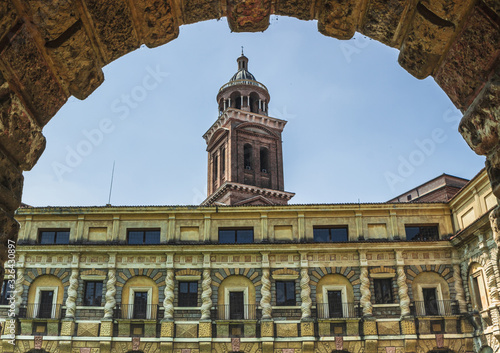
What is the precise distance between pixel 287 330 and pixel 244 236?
4947 millimetres

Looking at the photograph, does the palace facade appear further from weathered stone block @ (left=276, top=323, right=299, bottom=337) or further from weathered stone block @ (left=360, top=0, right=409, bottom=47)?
weathered stone block @ (left=360, top=0, right=409, bottom=47)

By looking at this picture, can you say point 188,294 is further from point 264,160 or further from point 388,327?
point 264,160

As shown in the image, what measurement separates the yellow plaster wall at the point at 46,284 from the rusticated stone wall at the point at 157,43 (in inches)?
882

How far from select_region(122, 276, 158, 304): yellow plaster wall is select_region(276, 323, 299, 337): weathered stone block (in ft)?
19.0

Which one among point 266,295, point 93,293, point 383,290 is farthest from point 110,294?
point 383,290

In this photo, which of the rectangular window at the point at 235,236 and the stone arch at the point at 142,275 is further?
the rectangular window at the point at 235,236

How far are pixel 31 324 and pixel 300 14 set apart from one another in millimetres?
23259

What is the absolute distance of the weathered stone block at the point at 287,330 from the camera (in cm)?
2259

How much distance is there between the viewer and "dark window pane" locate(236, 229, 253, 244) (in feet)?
81.2

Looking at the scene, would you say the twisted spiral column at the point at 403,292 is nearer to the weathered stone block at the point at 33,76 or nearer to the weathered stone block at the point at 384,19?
the weathered stone block at the point at 384,19

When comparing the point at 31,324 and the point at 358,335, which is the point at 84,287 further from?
the point at 358,335

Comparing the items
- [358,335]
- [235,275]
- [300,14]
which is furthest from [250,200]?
[300,14]

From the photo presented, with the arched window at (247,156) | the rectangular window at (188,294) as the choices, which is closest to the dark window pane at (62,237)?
the rectangular window at (188,294)

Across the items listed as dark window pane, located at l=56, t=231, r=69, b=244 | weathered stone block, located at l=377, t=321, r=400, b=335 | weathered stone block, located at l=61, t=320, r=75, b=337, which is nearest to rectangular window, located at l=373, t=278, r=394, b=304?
weathered stone block, located at l=377, t=321, r=400, b=335
